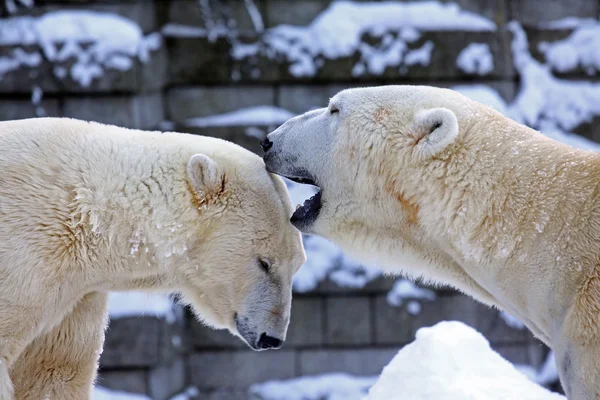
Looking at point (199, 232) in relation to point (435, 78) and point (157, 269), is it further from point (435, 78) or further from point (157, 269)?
point (435, 78)

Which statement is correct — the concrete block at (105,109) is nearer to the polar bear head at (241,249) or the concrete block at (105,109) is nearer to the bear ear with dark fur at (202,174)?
the polar bear head at (241,249)

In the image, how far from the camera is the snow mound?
3.11 meters

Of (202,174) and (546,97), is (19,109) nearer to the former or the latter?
(202,174)

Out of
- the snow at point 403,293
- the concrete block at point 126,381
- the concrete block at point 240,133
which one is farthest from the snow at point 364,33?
the concrete block at point 126,381

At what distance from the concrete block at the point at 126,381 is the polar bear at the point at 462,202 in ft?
9.04

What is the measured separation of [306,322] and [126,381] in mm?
1160

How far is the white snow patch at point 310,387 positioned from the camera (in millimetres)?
5621

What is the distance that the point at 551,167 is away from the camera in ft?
8.00

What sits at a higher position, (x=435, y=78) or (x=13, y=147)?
(x=13, y=147)

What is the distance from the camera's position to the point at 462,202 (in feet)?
8.12

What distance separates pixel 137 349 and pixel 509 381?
262cm

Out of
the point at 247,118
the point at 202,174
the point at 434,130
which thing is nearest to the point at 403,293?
the point at 247,118

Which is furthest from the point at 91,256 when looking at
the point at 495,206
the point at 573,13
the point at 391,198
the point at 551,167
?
the point at 573,13

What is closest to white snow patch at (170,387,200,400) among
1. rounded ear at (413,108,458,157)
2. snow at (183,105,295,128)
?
snow at (183,105,295,128)
